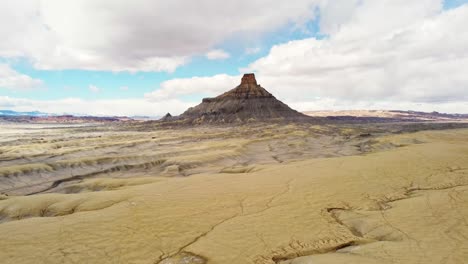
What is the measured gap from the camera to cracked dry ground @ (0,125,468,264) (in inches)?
422

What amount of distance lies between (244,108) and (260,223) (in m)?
152

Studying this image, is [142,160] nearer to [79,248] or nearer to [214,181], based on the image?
[214,181]

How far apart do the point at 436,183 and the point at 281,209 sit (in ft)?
34.9

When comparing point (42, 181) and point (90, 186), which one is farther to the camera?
point (42, 181)

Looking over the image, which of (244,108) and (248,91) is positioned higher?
(248,91)

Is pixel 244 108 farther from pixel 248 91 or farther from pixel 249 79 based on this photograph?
pixel 249 79

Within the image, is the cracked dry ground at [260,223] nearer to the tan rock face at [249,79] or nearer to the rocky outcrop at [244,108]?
the rocky outcrop at [244,108]

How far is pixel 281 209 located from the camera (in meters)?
15.2

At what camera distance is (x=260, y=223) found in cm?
1345

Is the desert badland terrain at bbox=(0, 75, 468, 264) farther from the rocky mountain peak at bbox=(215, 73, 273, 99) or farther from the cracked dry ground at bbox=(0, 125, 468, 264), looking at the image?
the rocky mountain peak at bbox=(215, 73, 273, 99)

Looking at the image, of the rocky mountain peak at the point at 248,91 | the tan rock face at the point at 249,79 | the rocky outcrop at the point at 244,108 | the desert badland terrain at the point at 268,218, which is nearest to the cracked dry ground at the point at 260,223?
the desert badland terrain at the point at 268,218

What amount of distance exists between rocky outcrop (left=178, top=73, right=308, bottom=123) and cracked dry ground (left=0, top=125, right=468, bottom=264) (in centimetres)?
13155

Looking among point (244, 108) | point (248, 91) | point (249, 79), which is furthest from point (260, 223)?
point (249, 79)

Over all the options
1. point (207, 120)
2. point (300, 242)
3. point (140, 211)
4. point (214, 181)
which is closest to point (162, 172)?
point (214, 181)
